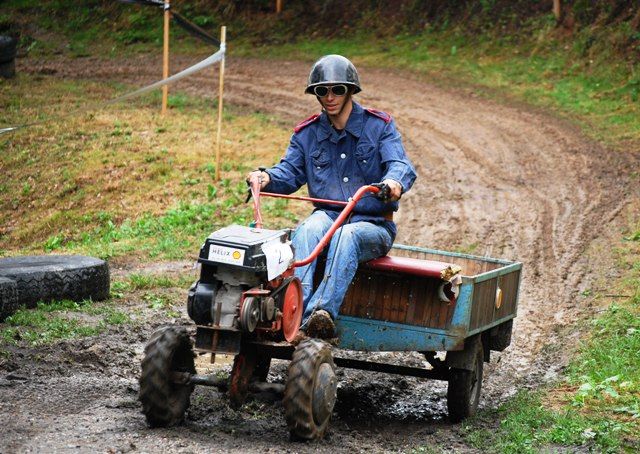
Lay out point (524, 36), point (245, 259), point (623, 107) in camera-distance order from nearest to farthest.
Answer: point (245, 259)
point (623, 107)
point (524, 36)

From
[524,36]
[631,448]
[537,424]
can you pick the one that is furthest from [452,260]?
[524,36]

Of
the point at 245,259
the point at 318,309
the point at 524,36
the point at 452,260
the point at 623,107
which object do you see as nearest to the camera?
the point at 245,259

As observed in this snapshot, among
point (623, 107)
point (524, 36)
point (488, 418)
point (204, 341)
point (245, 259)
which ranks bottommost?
point (488, 418)

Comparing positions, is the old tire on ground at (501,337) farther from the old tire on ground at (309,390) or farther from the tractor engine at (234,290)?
the tractor engine at (234,290)


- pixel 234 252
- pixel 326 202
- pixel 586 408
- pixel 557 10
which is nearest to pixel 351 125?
pixel 326 202

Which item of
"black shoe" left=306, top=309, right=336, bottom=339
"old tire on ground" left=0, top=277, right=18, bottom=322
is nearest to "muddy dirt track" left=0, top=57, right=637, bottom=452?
"black shoe" left=306, top=309, right=336, bottom=339

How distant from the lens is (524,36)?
22.4 metres

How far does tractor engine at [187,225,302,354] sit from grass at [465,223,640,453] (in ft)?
5.50

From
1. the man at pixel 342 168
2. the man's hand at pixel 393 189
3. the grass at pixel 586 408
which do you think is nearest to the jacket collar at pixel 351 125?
the man at pixel 342 168

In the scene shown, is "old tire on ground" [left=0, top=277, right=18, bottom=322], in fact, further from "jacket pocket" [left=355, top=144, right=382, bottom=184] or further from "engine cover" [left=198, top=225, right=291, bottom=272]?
"engine cover" [left=198, top=225, right=291, bottom=272]

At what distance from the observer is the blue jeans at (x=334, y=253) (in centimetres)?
650

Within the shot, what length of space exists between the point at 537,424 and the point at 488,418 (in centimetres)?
68

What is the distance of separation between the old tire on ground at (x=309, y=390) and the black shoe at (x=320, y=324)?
34cm

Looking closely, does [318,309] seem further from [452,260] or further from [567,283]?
[567,283]
